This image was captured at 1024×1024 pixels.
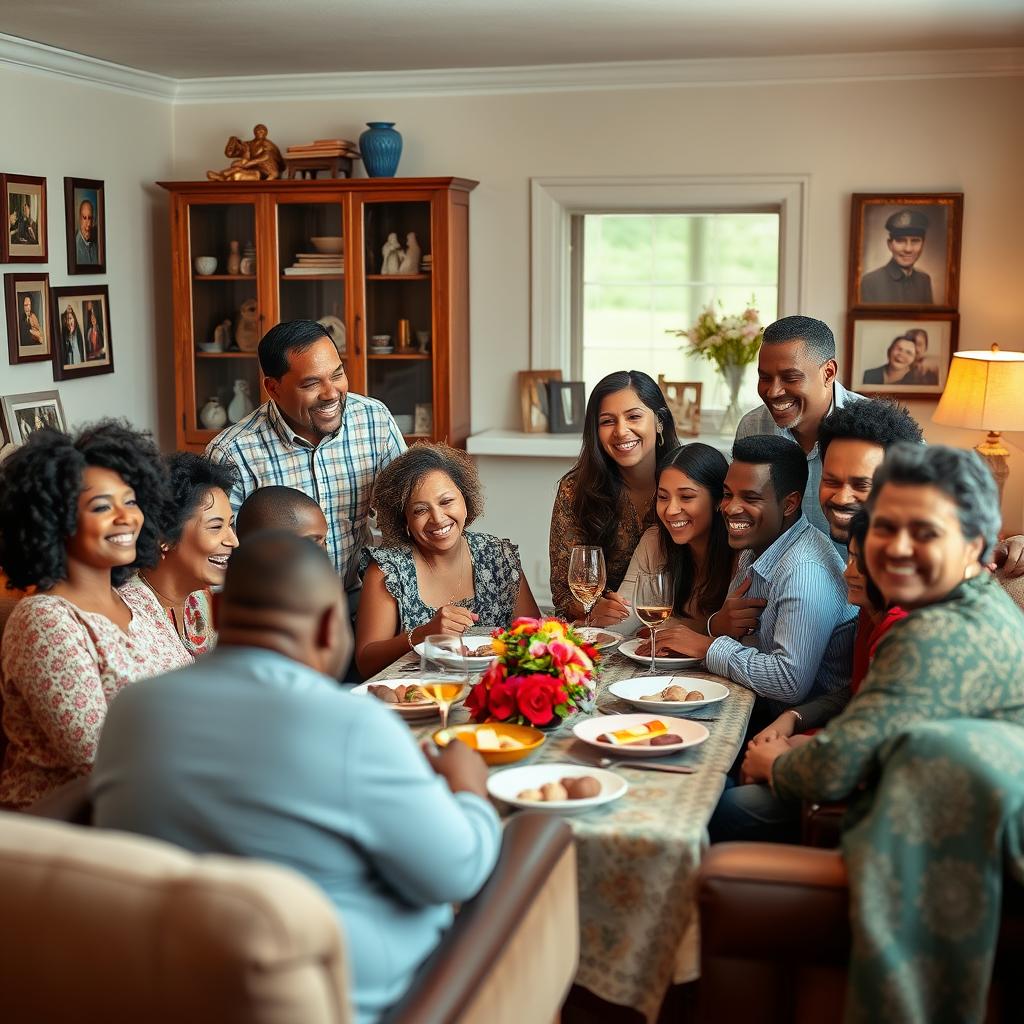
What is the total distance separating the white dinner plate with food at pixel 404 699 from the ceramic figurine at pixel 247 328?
3.40 meters

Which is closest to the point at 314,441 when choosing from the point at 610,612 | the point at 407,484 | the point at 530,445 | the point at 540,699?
the point at 407,484

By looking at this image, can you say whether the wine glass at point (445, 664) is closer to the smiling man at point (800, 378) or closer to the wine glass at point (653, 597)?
the wine glass at point (653, 597)

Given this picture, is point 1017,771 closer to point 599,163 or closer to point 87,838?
point 87,838

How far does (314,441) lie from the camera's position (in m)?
3.63

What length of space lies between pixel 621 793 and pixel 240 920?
0.90m

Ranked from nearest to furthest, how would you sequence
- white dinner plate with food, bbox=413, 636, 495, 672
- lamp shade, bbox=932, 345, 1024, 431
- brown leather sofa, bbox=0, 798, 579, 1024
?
brown leather sofa, bbox=0, 798, 579, 1024, white dinner plate with food, bbox=413, 636, 495, 672, lamp shade, bbox=932, 345, 1024, 431

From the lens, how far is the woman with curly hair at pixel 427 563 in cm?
311

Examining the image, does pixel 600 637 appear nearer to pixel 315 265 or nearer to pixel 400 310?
pixel 400 310

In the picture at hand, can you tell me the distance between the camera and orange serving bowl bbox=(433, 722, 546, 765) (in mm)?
2129

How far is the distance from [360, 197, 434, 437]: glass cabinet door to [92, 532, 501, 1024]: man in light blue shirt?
407 cm

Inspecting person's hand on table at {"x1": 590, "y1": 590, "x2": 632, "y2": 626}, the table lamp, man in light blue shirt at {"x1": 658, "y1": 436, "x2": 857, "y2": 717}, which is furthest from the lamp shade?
person's hand on table at {"x1": 590, "y1": 590, "x2": 632, "y2": 626}

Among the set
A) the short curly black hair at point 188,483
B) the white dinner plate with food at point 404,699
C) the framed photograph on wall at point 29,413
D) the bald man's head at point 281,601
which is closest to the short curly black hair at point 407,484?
the short curly black hair at point 188,483

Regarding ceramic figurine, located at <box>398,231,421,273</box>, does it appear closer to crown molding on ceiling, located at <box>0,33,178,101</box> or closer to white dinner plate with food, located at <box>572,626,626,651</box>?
crown molding on ceiling, located at <box>0,33,178,101</box>

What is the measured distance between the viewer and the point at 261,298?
5.61 metres
